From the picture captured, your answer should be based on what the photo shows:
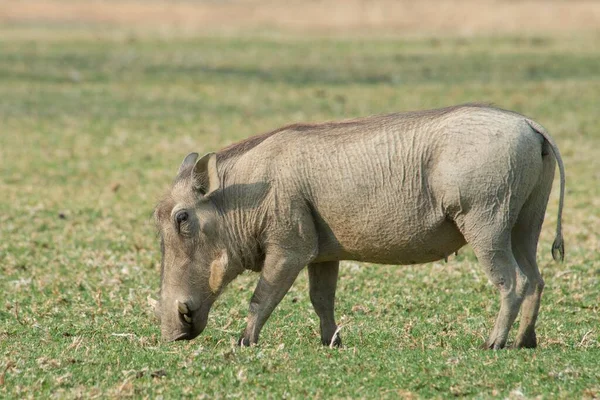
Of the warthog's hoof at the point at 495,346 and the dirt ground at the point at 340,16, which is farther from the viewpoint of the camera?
the dirt ground at the point at 340,16

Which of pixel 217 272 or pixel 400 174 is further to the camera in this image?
pixel 217 272

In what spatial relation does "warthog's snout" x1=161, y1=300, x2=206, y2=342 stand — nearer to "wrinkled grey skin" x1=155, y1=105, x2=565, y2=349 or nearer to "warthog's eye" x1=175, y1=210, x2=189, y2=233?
"wrinkled grey skin" x1=155, y1=105, x2=565, y2=349

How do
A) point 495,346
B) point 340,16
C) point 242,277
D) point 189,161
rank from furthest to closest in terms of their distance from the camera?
1. point 340,16
2. point 242,277
3. point 189,161
4. point 495,346

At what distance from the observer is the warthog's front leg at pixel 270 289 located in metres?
7.58

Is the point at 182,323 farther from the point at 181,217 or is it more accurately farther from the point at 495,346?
the point at 495,346

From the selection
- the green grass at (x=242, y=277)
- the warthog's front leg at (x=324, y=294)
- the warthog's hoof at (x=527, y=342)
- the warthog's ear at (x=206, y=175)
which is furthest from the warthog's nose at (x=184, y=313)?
the warthog's hoof at (x=527, y=342)

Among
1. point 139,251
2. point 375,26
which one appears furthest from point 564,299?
point 375,26

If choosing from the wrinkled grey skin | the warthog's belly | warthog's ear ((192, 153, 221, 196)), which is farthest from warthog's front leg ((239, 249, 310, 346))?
warthog's ear ((192, 153, 221, 196))

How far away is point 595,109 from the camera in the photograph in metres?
20.7

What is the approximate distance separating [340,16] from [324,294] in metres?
Result: 40.3

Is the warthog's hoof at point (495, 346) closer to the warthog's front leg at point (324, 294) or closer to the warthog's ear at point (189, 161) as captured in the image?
the warthog's front leg at point (324, 294)

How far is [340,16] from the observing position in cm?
4741

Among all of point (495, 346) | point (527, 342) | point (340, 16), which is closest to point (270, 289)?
point (495, 346)

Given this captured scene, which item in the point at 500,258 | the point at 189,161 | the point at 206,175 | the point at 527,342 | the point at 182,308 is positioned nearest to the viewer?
the point at 500,258
